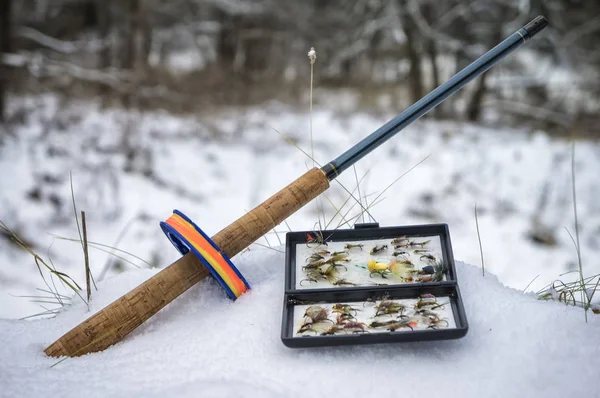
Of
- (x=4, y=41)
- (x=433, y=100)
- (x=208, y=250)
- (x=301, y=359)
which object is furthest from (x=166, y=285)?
(x=4, y=41)

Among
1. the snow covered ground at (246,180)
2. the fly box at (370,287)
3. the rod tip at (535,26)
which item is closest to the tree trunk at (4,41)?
the snow covered ground at (246,180)

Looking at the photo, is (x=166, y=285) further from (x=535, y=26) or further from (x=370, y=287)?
(x=535, y=26)

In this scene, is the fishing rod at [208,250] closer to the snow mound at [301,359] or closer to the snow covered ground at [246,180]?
the snow mound at [301,359]

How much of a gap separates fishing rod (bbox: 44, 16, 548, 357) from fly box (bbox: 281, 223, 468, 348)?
0.10 metres

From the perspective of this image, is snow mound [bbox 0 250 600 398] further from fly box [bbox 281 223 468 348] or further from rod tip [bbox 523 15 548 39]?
rod tip [bbox 523 15 548 39]

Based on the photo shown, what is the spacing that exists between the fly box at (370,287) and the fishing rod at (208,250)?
10 centimetres

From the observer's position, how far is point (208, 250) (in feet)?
3.72

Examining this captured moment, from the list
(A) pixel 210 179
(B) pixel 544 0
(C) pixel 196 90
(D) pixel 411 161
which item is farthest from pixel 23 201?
(B) pixel 544 0

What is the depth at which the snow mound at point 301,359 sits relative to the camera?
94 centimetres

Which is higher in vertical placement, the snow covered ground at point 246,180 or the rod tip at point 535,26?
the snow covered ground at point 246,180

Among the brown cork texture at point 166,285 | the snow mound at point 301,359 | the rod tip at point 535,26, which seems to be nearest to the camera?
the snow mound at point 301,359

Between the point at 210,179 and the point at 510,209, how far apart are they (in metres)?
2.60

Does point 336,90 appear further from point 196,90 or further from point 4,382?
point 4,382

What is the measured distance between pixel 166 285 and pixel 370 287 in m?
0.44
